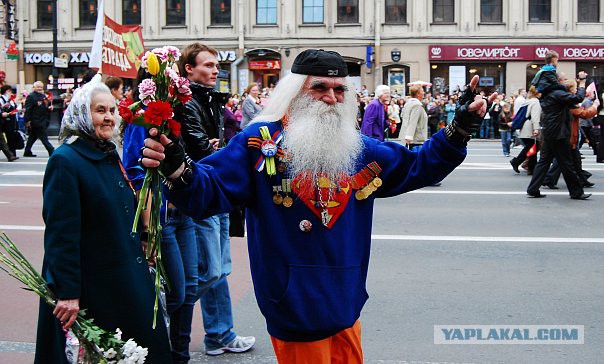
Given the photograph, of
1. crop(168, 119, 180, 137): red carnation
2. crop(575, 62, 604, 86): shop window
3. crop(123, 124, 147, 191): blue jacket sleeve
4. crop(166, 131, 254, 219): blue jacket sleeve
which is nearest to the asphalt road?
crop(123, 124, 147, 191): blue jacket sleeve

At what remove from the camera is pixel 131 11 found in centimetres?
4012

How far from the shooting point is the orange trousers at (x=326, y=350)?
3.08 metres

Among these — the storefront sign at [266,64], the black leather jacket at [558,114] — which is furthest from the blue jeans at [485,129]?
the black leather jacket at [558,114]

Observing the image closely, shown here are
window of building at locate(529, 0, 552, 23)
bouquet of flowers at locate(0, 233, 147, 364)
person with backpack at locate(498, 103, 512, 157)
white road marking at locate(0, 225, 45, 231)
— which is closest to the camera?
bouquet of flowers at locate(0, 233, 147, 364)

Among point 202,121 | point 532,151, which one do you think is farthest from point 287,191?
point 532,151

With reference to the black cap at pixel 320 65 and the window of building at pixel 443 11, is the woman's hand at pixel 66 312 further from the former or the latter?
the window of building at pixel 443 11

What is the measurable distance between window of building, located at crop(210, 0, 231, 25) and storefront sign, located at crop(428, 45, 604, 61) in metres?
10.3

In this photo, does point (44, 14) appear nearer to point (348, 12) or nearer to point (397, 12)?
point (348, 12)

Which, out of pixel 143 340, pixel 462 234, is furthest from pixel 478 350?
pixel 462 234

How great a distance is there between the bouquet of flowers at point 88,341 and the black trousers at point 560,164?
9.56 meters

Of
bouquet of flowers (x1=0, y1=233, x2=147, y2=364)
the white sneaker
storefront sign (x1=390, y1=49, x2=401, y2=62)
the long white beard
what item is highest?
storefront sign (x1=390, y1=49, x2=401, y2=62)

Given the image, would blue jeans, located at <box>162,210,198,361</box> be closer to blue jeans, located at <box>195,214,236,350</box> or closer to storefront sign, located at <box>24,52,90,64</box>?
blue jeans, located at <box>195,214,236,350</box>

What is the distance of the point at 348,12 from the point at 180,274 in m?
35.5

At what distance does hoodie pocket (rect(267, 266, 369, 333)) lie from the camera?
9.99 ft
